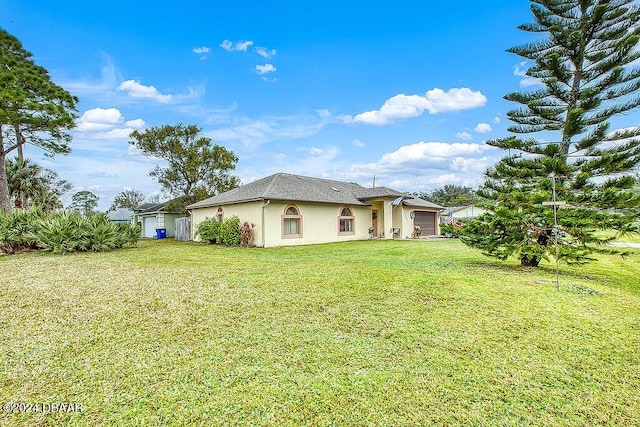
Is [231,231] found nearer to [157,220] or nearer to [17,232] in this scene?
[17,232]

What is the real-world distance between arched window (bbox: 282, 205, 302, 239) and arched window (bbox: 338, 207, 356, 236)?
3138 mm

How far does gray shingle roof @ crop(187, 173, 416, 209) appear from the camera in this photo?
52.6ft

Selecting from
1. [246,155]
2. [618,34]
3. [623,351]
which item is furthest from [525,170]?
[246,155]

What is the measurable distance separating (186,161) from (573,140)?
25.1m

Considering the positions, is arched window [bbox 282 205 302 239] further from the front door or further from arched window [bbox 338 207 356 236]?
the front door

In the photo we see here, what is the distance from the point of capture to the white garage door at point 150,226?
88.5ft

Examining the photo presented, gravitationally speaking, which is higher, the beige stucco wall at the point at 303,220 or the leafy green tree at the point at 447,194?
the leafy green tree at the point at 447,194

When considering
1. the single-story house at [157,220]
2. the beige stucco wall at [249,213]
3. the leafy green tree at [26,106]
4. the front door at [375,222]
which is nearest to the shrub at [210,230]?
the beige stucco wall at [249,213]

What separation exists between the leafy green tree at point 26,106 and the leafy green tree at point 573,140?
20169mm

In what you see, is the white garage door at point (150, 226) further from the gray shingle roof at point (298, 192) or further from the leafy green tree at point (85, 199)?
the leafy green tree at point (85, 199)

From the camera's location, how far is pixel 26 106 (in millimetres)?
15000

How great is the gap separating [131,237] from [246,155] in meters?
15.1

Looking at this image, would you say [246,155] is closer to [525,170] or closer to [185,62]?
[185,62]

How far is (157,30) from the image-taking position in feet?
43.3
